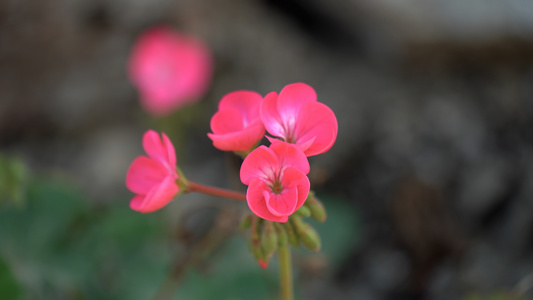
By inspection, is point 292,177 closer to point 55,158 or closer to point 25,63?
point 55,158

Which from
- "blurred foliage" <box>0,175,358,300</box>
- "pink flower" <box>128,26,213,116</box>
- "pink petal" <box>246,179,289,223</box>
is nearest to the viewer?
"pink petal" <box>246,179,289,223</box>

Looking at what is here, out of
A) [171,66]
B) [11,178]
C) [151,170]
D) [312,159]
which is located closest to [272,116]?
[151,170]

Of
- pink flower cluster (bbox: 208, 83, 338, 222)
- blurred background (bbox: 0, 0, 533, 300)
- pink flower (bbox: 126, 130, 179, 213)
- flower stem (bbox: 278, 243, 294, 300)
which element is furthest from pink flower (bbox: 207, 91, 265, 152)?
blurred background (bbox: 0, 0, 533, 300)

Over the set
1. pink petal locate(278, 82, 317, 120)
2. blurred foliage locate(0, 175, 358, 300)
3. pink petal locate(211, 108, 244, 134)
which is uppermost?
pink petal locate(278, 82, 317, 120)

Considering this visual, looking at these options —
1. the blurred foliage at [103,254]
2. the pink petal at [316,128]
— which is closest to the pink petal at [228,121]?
the pink petal at [316,128]

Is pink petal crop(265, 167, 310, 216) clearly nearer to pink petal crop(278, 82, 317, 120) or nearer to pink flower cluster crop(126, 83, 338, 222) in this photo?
pink flower cluster crop(126, 83, 338, 222)

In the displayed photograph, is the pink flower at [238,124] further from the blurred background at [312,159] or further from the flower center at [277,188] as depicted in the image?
the blurred background at [312,159]

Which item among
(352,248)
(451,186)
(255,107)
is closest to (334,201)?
(352,248)
